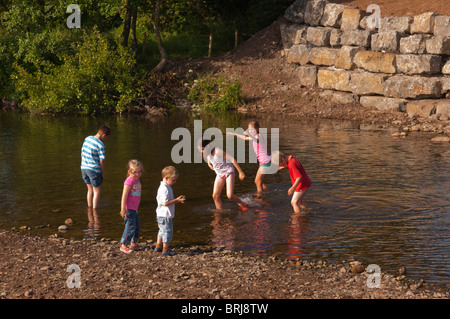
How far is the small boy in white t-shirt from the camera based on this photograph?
10.1 meters

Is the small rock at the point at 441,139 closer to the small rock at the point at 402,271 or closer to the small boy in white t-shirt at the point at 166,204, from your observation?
the small rock at the point at 402,271

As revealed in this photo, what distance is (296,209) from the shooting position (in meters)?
13.2

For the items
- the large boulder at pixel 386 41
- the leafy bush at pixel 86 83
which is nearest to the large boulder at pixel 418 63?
the large boulder at pixel 386 41

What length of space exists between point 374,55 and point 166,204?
71.0 ft

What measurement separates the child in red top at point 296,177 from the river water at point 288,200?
383 mm

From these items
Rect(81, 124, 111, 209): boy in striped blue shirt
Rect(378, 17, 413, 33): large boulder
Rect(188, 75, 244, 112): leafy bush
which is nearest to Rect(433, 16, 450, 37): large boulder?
Rect(378, 17, 413, 33): large boulder

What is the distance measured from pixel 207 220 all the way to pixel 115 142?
1105 centimetres

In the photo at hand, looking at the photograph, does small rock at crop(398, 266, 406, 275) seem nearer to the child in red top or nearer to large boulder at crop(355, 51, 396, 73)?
the child in red top

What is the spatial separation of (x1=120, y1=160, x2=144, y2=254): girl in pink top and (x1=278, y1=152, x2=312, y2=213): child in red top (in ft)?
11.6

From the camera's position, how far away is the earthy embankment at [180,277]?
8.51 m
